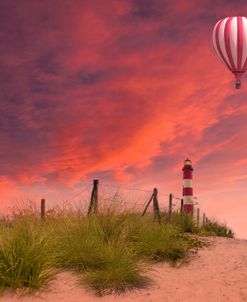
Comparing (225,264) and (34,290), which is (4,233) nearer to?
(34,290)

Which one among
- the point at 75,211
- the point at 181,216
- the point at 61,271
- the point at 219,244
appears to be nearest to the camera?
the point at 61,271

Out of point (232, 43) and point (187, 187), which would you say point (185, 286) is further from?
point (187, 187)

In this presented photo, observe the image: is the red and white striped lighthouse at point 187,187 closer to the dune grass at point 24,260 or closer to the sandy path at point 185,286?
the sandy path at point 185,286

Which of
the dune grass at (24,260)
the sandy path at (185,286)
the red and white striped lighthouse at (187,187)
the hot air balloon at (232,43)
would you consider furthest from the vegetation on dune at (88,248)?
the red and white striped lighthouse at (187,187)

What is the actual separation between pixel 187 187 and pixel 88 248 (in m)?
14.4

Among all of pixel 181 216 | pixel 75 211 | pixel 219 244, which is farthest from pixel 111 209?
pixel 181 216

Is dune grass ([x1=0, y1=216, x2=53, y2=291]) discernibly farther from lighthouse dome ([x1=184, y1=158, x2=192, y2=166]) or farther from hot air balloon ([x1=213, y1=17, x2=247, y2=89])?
lighthouse dome ([x1=184, y1=158, x2=192, y2=166])

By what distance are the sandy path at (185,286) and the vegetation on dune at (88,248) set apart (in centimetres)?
20

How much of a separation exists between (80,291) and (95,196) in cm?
561

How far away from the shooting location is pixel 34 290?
24.6 feet

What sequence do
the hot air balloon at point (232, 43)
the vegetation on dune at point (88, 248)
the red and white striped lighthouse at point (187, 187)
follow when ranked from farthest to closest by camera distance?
the red and white striped lighthouse at point (187, 187)
the hot air balloon at point (232, 43)
the vegetation on dune at point (88, 248)

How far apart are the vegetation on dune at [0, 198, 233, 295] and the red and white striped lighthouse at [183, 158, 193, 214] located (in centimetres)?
1137

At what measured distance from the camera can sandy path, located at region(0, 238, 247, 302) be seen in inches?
299

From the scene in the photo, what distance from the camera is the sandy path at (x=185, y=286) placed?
7.59m
